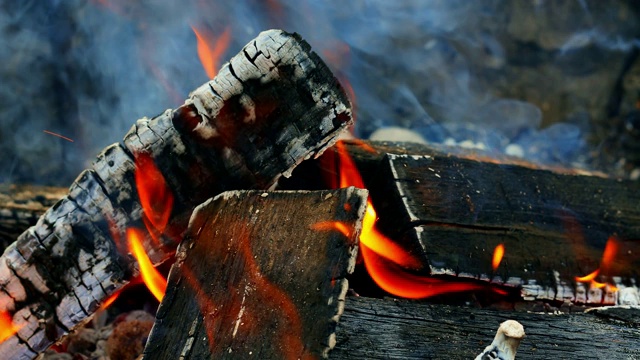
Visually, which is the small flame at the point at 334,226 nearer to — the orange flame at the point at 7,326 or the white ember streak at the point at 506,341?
the white ember streak at the point at 506,341

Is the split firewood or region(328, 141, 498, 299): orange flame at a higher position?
the split firewood

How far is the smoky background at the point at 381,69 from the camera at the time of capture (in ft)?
13.8

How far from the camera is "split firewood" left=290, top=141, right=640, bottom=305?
233 centimetres

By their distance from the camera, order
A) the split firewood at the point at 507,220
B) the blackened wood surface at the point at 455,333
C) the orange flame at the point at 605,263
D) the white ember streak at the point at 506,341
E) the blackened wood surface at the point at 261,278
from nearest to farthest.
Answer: the white ember streak at the point at 506,341, the blackened wood surface at the point at 261,278, the blackened wood surface at the point at 455,333, the split firewood at the point at 507,220, the orange flame at the point at 605,263

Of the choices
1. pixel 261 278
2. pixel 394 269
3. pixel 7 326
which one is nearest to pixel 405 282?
pixel 394 269

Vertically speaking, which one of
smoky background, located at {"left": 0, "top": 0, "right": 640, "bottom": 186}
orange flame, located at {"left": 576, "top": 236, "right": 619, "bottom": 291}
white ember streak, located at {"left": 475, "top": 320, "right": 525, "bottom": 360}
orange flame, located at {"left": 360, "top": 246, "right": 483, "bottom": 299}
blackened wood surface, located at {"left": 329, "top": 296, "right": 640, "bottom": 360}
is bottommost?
white ember streak, located at {"left": 475, "top": 320, "right": 525, "bottom": 360}

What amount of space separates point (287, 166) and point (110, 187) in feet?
2.30

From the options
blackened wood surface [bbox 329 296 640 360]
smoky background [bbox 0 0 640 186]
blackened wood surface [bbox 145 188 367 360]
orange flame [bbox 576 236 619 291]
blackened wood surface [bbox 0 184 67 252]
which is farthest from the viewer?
smoky background [bbox 0 0 640 186]

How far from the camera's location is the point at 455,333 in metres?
A: 1.90

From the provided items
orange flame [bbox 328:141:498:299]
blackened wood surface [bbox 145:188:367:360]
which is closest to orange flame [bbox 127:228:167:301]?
blackened wood surface [bbox 145:188:367:360]

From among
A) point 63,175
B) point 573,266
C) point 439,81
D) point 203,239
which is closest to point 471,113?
point 439,81

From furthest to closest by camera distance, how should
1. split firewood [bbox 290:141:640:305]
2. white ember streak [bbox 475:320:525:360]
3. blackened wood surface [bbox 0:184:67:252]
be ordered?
blackened wood surface [bbox 0:184:67:252]
split firewood [bbox 290:141:640:305]
white ember streak [bbox 475:320:525:360]

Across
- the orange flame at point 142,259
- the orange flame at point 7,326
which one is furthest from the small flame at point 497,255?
the orange flame at point 7,326

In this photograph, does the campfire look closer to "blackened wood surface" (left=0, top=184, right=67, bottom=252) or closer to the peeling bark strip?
the peeling bark strip
